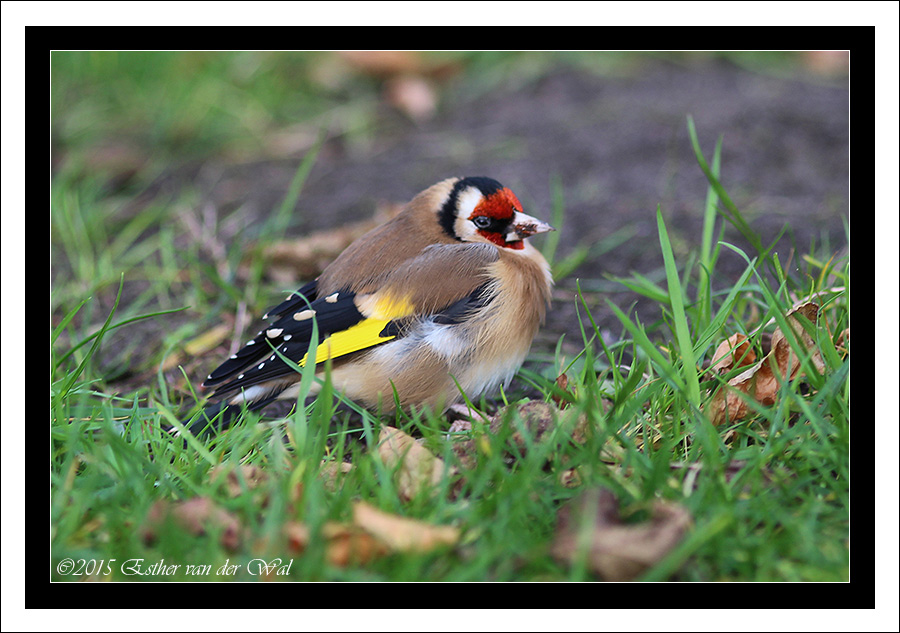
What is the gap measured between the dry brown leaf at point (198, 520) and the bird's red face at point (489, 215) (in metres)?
1.55

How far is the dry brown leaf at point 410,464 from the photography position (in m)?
2.24

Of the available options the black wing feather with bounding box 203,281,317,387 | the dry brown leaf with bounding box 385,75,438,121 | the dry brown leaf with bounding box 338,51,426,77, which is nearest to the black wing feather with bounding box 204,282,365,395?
the black wing feather with bounding box 203,281,317,387

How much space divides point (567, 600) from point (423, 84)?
5.14m

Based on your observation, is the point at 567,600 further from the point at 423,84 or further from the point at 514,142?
the point at 423,84

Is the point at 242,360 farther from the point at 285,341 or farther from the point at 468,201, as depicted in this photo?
the point at 468,201

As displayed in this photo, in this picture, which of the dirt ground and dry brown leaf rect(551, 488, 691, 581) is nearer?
dry brown leaf rect(551, 488, 691, 581)

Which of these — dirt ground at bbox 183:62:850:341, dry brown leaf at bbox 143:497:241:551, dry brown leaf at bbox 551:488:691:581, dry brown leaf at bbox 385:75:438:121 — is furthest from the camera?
dry brown leaf at bbox 385:75:438:121

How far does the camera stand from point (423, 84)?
6.32 metres

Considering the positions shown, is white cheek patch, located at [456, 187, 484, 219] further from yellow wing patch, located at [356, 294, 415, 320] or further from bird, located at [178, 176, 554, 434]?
yellow wing patch, located at [356, 294, 415, 320]

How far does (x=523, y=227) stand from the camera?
3.20 metres

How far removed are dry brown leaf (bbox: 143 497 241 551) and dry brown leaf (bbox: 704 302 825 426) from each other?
4.99 feet

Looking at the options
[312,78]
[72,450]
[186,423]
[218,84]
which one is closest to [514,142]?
[312,78]

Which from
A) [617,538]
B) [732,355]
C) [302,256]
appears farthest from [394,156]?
[617,538]

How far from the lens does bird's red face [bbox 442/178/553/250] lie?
3.16 metres
